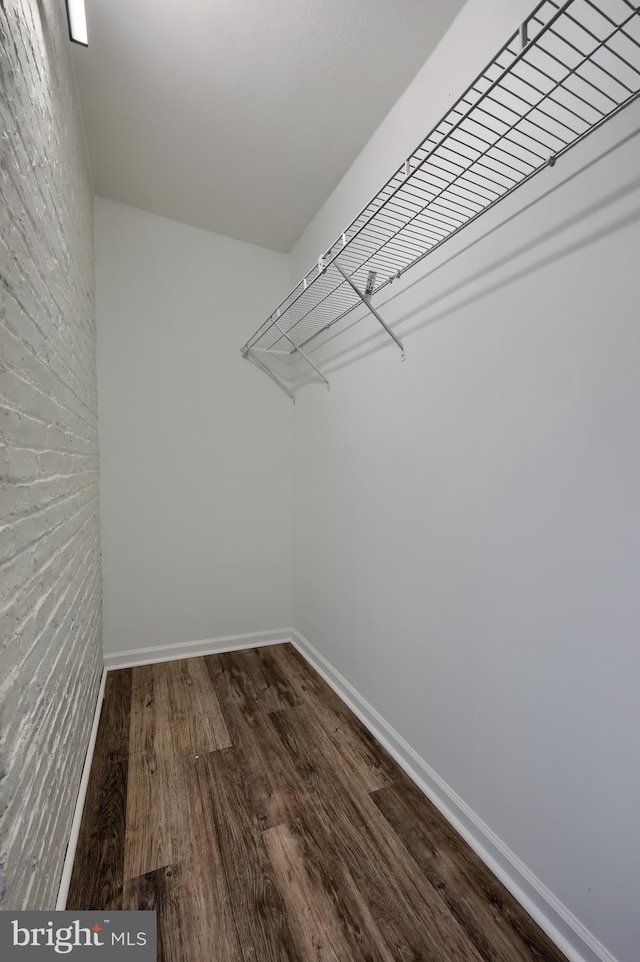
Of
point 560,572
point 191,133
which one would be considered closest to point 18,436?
point 560,572

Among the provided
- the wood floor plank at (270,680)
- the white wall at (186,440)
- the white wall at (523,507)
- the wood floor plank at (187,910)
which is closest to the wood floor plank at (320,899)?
the wood floor plank at (187,910)

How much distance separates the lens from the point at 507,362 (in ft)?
3.85

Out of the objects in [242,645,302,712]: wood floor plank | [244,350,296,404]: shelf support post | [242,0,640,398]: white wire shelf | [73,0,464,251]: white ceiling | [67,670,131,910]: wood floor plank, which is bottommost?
[242,645,302,712]: wood floor plank

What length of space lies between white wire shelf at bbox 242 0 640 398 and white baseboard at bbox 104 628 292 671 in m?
1.77

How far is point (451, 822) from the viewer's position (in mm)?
1369

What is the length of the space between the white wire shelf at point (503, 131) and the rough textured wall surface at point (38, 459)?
813mm

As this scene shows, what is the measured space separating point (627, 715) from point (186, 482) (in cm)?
228

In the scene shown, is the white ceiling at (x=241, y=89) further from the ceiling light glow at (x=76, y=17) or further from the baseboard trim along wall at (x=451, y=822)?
the baseboard trim along wall at (x=451, y=822)

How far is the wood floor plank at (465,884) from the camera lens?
1030 mm

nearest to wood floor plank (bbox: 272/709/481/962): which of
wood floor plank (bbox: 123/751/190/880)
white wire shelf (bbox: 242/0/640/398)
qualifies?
wood floor plank (bbox: 123/751/190/880)

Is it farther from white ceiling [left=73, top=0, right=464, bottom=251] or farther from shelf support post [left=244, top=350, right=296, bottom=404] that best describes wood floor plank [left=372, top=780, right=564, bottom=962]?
white ceiling [left=73, top=0, right=464, bottom=251]

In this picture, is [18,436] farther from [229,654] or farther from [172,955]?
[229,654]

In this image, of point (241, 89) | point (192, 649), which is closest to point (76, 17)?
point (241, 89)

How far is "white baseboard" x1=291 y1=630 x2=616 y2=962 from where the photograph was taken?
0.99 m
